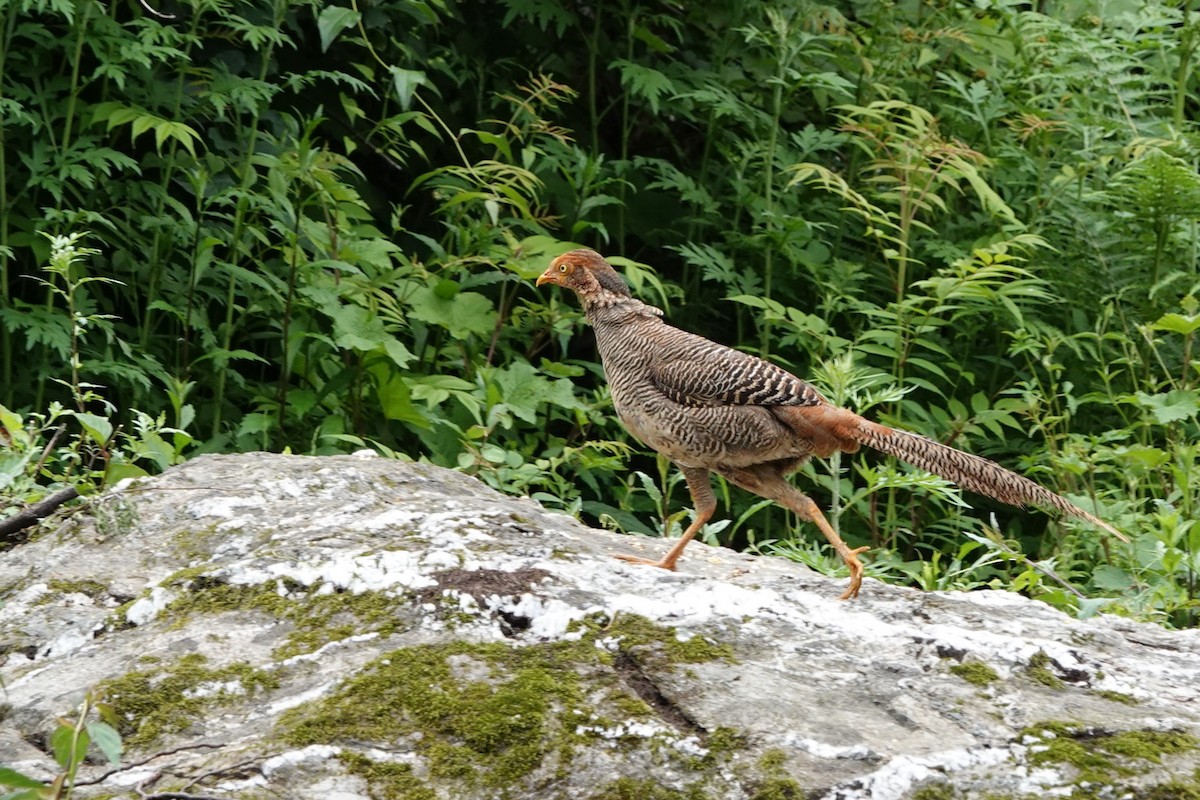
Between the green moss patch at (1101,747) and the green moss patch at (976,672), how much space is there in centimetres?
19

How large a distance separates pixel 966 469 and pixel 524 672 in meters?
1.78

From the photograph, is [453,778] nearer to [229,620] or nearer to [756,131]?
[229,620]

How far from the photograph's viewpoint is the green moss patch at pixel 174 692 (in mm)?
2689

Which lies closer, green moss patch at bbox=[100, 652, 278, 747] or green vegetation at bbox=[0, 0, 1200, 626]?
green moss patch at bbox=[100, 652, 278, 747]

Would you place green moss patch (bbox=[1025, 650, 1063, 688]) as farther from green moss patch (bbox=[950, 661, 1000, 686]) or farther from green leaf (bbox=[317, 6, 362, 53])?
green leaf (bbox=[317, 6, 362, 53])

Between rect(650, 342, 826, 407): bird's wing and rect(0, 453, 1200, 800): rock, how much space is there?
0.78 meters

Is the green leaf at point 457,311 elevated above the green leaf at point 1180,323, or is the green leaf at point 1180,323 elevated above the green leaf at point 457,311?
the green leaf at point 1180,323

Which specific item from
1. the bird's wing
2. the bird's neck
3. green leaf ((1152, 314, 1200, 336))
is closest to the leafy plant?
the bird's wing

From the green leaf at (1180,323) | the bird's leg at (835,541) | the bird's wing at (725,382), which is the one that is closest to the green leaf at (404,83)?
the bird's wing at (725,382)

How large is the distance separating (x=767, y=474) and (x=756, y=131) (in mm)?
3634

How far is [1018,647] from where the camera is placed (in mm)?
3074

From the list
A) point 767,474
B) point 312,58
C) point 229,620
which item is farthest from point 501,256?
point 229,620

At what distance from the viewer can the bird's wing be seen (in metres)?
4.31

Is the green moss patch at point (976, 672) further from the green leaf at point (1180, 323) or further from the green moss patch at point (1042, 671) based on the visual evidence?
the green leaf at point (1180, 323)
